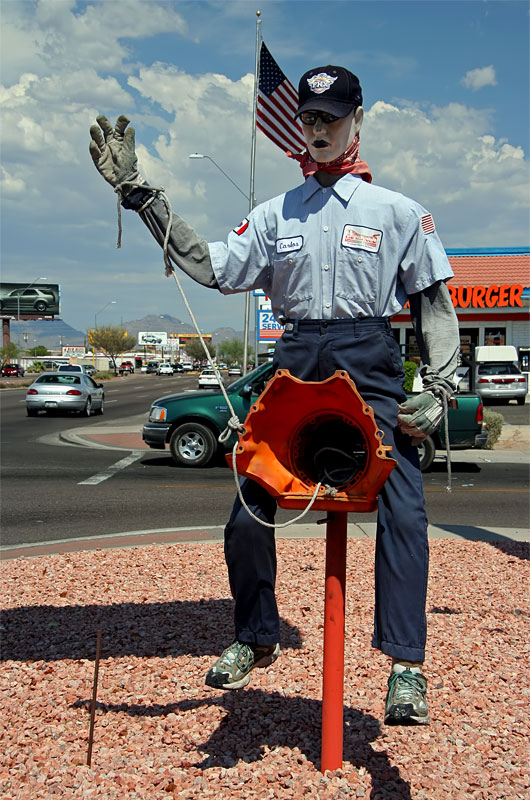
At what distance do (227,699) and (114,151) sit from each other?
2100 mm

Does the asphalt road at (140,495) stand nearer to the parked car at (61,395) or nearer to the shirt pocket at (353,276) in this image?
the shirt pocket at (353,276)

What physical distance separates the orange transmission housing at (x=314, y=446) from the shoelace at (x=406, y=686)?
0.54m

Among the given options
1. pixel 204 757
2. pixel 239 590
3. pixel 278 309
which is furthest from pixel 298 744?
pixel 278 309

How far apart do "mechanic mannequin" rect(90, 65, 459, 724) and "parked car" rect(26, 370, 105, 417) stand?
22.1 m

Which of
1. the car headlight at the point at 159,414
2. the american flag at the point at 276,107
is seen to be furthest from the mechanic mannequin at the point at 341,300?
the american flag at the point at 276,107

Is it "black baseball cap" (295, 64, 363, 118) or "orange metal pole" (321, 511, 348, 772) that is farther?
"black baseball cap" (295, 64, 363, 118)

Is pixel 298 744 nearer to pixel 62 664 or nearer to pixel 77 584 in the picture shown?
pixel 62 664

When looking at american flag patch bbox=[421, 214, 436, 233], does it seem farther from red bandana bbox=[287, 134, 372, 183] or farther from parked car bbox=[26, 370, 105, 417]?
parked car bbox=[26, 370, 105, 417]

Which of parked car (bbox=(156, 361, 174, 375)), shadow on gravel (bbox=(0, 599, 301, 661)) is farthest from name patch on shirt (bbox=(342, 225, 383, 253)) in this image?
parked car (bbox=(156, 361, 174, 375))

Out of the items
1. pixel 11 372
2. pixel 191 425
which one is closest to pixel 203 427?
pixel 191 425

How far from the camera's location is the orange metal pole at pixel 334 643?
100 inches

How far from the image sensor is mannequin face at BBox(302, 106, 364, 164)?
276 centimetres

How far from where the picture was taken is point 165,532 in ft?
24.0

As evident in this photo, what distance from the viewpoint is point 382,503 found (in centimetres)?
267
